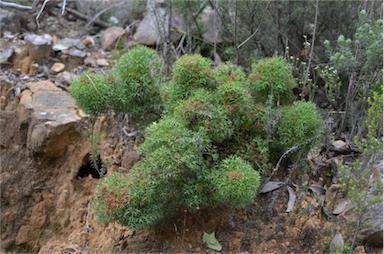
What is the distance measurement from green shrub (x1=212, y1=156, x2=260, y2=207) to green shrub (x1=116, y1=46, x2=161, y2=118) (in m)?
0.70

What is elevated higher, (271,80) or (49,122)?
(271,80)

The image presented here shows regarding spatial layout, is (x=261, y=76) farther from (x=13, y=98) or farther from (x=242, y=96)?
(x=13, y=98)

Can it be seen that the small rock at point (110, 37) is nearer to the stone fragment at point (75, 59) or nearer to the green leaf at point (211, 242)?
the stone fragment at point (75, 59)

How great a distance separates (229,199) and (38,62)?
2649mm

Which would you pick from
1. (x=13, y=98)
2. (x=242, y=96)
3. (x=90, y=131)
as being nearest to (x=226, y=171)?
(x=242, y=96)

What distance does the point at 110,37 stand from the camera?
515cm

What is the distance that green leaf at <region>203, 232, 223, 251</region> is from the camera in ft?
9.65

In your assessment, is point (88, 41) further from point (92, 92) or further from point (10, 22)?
point (92, 92)

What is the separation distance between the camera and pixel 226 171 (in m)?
2.76

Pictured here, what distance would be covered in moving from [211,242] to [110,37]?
277 centimetres

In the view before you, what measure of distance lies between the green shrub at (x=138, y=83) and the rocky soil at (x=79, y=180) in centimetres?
52

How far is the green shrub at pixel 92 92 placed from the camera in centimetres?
315

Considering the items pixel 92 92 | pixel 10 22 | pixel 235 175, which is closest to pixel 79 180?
pixel 92 92

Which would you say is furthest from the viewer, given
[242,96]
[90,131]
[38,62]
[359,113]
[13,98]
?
[38,62]
